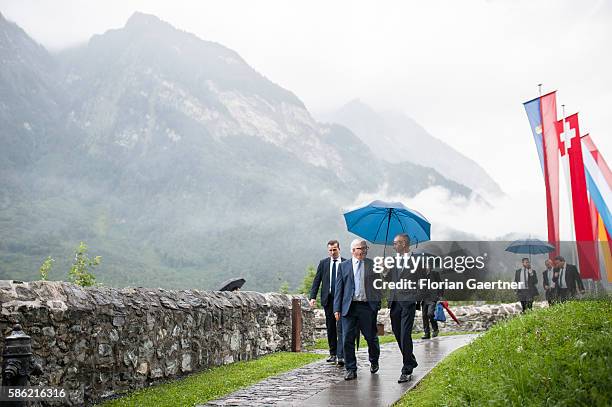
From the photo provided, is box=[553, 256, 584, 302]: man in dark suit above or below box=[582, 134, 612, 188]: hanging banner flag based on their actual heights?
below

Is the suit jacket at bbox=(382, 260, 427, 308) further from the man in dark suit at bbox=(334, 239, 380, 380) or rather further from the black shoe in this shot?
the black shoe

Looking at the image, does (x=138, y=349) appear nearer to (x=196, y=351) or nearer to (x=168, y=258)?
(x=196, y=351)

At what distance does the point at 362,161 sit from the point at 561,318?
16749 centimetres

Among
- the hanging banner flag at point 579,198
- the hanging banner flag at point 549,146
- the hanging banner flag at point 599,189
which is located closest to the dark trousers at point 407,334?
the hanging banner flag at point 579,198

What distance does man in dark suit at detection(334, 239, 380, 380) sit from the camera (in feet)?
31.6

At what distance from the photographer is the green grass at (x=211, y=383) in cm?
838

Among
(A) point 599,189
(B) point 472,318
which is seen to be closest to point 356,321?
(A) point 599,189

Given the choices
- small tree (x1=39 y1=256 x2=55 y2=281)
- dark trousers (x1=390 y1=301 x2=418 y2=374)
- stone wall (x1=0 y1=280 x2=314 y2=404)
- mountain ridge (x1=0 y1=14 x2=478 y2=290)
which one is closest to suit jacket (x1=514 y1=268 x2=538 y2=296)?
stone wall (x1=0 y1=280 x2=314 y2=404)

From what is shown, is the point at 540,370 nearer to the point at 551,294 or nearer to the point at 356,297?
the point at 356,297

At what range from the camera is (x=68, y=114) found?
15550 centimetres

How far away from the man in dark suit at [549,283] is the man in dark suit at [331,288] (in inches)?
262

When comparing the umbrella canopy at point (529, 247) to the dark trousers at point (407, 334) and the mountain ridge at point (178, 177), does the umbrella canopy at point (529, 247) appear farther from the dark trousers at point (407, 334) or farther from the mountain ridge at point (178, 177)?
the mountain ridge at point (178, 177)

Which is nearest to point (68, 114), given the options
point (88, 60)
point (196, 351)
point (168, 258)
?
point (88, 60)

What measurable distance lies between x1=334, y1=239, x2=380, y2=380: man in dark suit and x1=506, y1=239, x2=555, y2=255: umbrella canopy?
8.91 metres
